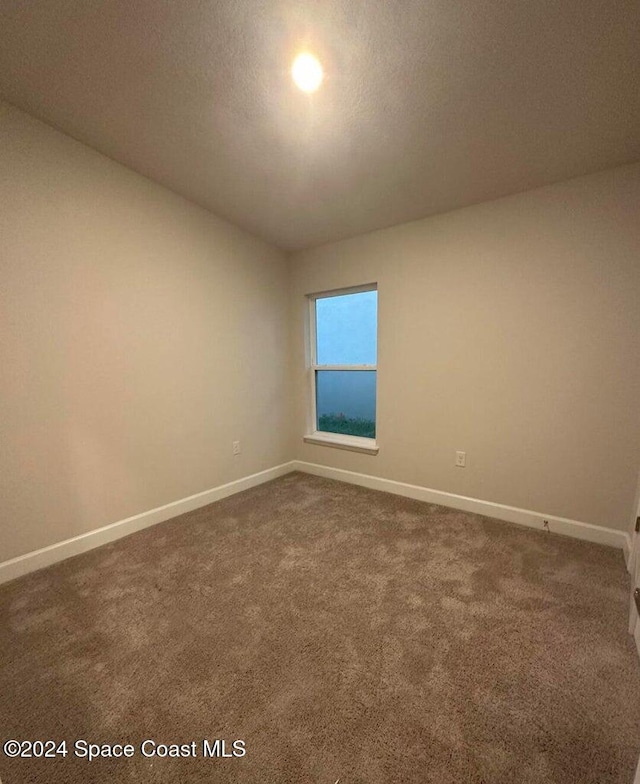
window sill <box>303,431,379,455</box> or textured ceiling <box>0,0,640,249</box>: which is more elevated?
textured ceiling <box>0,0,640,249</box>

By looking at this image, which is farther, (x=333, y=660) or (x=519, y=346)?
(x=519, y=346)

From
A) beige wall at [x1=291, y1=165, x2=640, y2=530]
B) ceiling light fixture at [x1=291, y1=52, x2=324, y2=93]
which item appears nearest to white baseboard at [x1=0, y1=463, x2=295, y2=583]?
beige wall at [x1=291, y1=165, x2=640, y2=530]

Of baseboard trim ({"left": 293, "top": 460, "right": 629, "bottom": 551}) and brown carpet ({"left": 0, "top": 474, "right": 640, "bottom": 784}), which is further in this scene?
baseboard trim ({"left": 293, "top": 460, "right": 629, "bottom": 551})

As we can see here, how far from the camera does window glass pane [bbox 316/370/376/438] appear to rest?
2.98 metres

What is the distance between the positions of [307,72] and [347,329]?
1909 mm

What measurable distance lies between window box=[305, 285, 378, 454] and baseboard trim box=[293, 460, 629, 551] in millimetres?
297

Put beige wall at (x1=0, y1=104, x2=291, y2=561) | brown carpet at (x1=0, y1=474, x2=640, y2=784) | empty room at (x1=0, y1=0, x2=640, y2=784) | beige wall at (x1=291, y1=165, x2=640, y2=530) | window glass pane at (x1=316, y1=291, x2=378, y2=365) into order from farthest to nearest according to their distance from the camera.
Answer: window glass pane at (x1=316, y1=291, x2=378, y2=365)
beige wall at (x1=291, y1=165, x2=640, y2=530)
beige wall at (x1=0, y1=104, x2=291, y2=561)
empty room at (x1=0, y1=0, x2=640, y2=784)
brown carpet at (x1=0, y1=474, x2=640, y2=784)

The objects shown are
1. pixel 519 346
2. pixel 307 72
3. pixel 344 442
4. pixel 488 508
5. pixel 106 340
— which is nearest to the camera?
pixel 307 72

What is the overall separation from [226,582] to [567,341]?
8.07 feet

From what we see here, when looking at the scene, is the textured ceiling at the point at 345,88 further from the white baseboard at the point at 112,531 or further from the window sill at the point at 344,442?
the white baseboard at the point at 112,531

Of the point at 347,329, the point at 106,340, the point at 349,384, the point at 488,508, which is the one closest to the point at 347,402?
the point at 349,384

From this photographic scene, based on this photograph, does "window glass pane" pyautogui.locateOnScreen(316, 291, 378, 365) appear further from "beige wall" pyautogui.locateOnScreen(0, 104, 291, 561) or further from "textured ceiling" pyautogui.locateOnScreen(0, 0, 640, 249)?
"textured ceiling" pyautogui.locateOnScreen(0, 0, 640, 249)

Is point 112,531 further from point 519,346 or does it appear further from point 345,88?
Result: point 519,346

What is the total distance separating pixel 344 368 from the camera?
3094 mm
